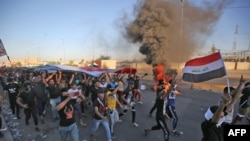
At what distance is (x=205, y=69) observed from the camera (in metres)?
4.98

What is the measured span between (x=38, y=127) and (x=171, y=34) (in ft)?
87.0

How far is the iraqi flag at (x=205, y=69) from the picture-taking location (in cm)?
466

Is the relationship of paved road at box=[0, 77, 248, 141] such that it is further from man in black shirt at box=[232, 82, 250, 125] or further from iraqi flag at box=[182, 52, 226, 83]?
iraqi flag at box=[182, 52, 226, 83]

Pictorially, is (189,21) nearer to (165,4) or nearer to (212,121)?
(165,4)

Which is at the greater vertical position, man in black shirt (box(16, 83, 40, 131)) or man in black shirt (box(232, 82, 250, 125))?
man in black shirt (box(232, 82, 250, 125))

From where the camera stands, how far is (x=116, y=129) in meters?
7.86

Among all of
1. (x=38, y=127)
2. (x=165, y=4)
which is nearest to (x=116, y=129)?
(x=38, y=127)

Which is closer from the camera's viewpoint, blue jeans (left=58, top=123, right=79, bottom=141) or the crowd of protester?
the crowd of protester

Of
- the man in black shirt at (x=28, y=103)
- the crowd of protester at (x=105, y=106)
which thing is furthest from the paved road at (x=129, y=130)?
the man in black shirt at (x=28, y=103)

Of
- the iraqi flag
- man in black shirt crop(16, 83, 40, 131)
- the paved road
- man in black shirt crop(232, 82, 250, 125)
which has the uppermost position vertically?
the iraqi flag

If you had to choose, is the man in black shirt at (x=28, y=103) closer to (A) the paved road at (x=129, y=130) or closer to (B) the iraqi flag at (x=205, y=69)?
(A) the paved road at (x=129, y=130)

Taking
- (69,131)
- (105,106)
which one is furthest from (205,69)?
(69,131)

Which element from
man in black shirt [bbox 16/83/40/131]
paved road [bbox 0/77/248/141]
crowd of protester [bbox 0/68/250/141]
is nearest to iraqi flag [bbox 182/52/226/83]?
crowd of protester [bbox 0/68/250/141]

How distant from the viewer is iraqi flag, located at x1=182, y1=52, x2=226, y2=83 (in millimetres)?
4659
